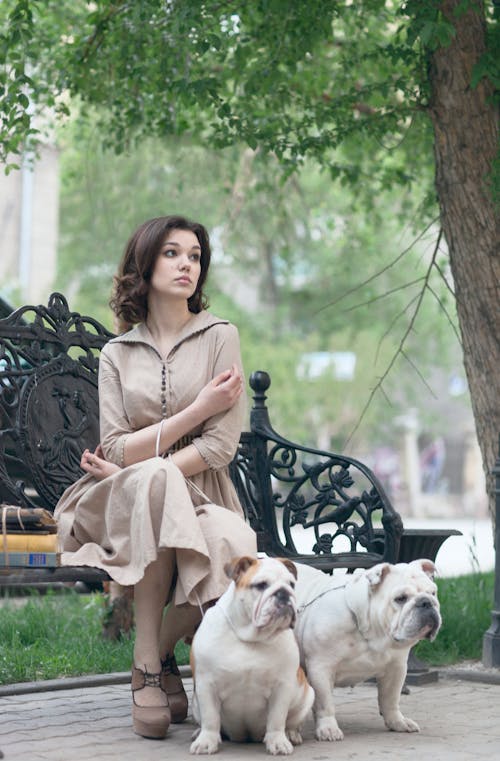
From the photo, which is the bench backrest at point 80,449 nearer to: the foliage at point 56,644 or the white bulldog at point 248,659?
the foliage at point 56,644

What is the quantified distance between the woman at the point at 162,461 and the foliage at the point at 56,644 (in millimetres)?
1468

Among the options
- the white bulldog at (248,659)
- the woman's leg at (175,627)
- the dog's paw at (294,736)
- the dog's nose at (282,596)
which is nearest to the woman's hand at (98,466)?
the woman's leg at (175,627)

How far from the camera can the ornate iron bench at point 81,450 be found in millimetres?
5777

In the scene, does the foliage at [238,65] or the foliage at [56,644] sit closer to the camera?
the foliage at [56,644]

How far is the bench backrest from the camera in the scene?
5.78 m

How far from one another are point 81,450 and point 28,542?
1.48 m

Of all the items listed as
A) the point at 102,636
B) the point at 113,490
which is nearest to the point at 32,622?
the point at 102,636

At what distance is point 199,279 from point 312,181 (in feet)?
71.1

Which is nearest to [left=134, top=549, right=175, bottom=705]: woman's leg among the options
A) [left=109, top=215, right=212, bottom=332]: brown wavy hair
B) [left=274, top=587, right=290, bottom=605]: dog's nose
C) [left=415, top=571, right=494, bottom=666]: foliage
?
[left=274, top=587, right=290, bottom=605]: dog's nose

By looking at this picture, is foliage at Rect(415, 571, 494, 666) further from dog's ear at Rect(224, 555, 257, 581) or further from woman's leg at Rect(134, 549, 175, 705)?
dog's ear at Rect(224, 555, 257, 581)

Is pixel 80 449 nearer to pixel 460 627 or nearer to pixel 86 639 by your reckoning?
pixel 86 639

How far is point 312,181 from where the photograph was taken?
26.6 meters

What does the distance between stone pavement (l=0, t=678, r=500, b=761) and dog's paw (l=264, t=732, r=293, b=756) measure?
41 mm

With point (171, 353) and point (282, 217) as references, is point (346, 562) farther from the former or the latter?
point (282, 217)
